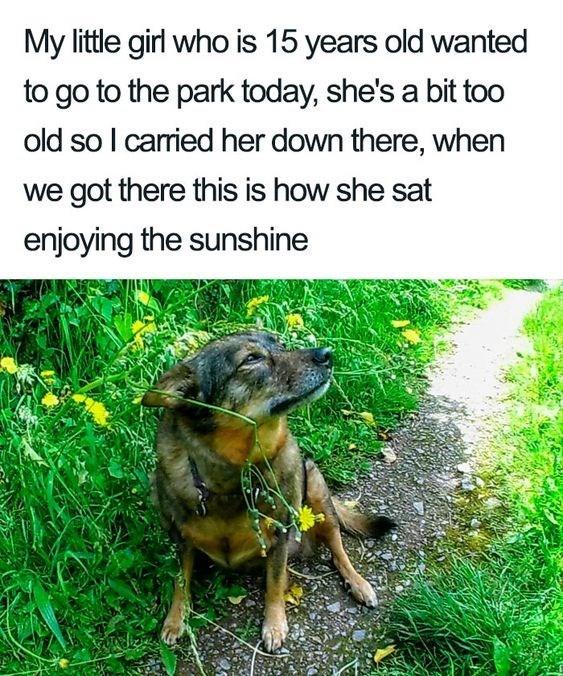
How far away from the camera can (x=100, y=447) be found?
3348 millimetres

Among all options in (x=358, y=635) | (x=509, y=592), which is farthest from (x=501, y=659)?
(x=358, y=635)

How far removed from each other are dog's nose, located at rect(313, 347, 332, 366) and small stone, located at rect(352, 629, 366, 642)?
1.09 metres

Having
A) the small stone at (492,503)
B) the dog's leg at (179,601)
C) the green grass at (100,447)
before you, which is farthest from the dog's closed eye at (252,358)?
the small stone at (492,503)

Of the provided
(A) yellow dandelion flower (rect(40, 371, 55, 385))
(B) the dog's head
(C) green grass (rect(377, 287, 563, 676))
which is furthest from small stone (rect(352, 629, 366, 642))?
(A) yellow dandelion flower (rect(40, 371, 55, 385))

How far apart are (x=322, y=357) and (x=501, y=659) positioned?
48.1 inches

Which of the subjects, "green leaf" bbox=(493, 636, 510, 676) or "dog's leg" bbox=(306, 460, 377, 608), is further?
"dog's leg" bbox=(306, 460, 377, 608)

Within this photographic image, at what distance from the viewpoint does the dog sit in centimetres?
283

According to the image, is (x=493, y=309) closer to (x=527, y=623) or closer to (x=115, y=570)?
(x=527, y=623)
